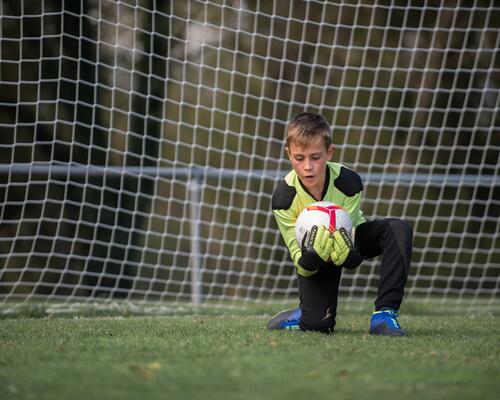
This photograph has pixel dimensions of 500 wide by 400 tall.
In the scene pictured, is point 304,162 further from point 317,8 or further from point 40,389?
point 317,8

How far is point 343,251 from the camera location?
3246mm

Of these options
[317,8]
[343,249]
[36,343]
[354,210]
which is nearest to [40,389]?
[36,343]

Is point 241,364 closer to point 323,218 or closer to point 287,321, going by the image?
point 323,218

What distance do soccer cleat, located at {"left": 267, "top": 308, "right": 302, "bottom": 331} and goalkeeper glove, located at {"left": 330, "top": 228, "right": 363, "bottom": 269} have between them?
21.7 inches

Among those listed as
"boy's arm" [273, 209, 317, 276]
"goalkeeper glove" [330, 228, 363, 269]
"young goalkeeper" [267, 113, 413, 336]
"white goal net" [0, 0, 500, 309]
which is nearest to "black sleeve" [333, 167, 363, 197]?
"young goalkeeper" [267, 113, 413, 336]

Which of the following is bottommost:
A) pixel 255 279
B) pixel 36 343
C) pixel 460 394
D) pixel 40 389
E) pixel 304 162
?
pixel 255 279

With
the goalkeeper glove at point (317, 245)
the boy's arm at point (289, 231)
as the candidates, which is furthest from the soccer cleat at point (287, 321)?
the goalkeeper glove at point (317, 245)

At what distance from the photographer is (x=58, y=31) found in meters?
8.61

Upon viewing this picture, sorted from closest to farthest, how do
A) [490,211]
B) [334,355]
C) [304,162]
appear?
[334,355] → [304,162] → [490,211]

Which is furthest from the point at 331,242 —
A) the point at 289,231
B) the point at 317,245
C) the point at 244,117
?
the point at 244,117

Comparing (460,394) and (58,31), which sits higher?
(58,31)

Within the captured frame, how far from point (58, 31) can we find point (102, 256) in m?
2.54

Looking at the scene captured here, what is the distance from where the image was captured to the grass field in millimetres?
2127

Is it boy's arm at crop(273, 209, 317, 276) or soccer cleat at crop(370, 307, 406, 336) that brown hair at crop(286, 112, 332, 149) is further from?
soccer cleat at crop(370, 307, 406, 336)
